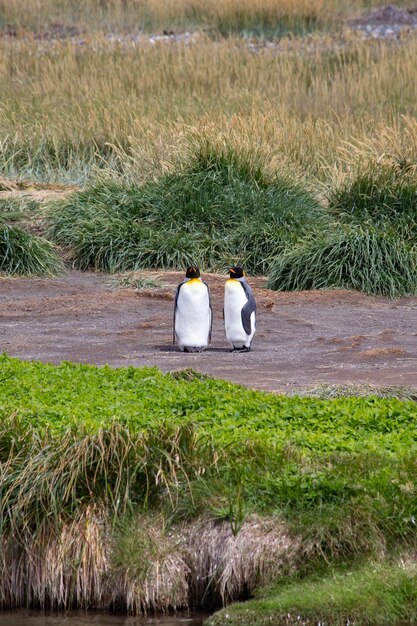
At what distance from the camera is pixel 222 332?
1173 centimetres

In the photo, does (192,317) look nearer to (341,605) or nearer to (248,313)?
(248,313)

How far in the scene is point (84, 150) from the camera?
1764cm

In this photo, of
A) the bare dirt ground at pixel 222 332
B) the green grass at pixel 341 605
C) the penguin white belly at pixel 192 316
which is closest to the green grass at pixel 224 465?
the green grass at pixel 341 605

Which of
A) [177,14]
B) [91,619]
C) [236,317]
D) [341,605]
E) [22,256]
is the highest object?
[177,14]

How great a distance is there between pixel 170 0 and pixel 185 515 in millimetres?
28582

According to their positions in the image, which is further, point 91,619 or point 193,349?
point 193,349

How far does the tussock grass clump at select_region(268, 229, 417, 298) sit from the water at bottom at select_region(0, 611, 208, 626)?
7.59m

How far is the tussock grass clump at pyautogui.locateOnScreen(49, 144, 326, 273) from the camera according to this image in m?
14.1

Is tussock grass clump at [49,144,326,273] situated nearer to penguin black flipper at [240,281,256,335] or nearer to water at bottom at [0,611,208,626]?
penguin black flipper at [240,281,256,335]

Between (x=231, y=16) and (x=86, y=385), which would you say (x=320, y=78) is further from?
(x=86, y=385)

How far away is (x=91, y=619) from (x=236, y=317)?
4776 millimetres

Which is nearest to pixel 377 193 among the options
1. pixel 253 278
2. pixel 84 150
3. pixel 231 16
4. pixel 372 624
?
pixel 253 278

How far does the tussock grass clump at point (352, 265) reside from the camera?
43.1 feet

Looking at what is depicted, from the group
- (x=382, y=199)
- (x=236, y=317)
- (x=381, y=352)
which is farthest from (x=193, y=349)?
(x=382, y=199)
